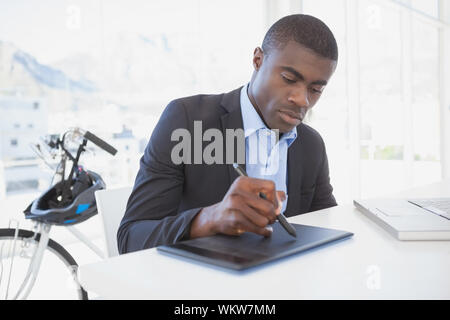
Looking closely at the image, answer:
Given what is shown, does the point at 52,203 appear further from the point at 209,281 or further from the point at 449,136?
the point at 449,136

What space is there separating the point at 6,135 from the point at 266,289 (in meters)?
3.88

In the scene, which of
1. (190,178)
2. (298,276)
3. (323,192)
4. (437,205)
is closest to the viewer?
(298,276)

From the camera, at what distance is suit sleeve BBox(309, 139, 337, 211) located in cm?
139

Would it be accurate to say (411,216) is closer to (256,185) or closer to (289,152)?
(256,185)

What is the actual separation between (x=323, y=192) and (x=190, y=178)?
0.49 metres

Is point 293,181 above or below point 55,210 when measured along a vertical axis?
above

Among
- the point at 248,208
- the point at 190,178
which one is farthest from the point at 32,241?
the point at 248,208

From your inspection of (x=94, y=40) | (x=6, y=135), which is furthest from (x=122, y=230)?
(x=94, y=40)

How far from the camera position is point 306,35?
44.1 inches

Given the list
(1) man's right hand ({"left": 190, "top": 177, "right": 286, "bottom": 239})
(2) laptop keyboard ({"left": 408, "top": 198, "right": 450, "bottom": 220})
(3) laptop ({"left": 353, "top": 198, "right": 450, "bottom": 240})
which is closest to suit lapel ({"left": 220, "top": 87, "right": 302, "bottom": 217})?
(3) laptop ({"left": 353, "top": 198, "right": 450, "bottom": 240})

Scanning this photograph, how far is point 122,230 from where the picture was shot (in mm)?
1009

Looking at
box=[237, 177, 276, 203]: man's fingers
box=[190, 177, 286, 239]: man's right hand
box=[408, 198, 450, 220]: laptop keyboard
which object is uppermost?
box=[237, 177, 276, 203]: man's fingers

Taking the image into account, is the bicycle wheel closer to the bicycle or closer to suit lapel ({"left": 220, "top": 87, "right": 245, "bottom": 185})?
the bicycle

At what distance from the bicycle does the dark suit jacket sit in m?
0.83
